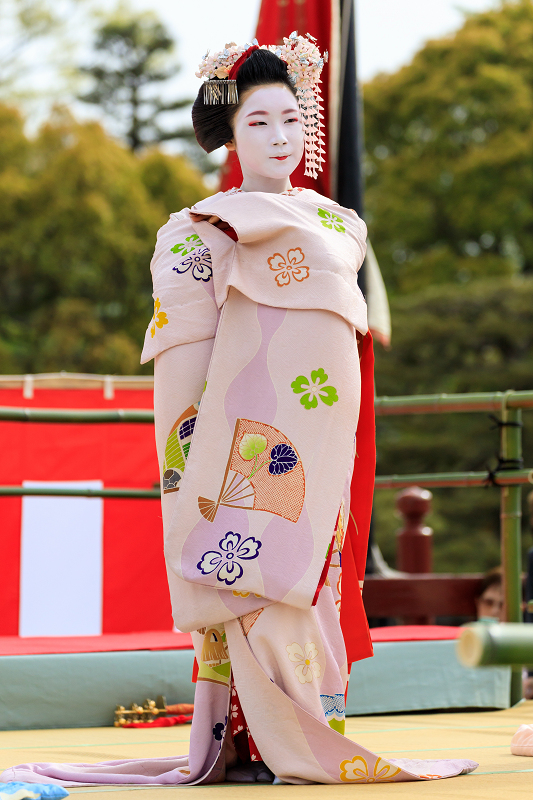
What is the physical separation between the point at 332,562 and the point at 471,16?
14.4 meters

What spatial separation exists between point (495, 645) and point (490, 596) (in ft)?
11.2

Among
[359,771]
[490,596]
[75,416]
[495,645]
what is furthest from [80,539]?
[495,645]

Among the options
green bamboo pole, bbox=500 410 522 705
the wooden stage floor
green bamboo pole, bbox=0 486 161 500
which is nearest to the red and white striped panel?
green bamboo pole, bbox=0 486 161 500

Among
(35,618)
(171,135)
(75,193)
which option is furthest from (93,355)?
(35,618)

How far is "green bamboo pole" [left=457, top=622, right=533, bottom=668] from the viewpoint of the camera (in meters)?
0.84

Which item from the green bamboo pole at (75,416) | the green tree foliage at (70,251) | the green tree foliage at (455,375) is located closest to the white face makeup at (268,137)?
the green bamboo pole at (75,416)

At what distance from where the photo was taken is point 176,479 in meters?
2.01

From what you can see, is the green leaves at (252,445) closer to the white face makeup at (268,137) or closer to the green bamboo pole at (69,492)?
the white face makeup at (268,137)

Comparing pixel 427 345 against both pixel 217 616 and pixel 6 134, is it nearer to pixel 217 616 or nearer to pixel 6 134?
pixel 6 134

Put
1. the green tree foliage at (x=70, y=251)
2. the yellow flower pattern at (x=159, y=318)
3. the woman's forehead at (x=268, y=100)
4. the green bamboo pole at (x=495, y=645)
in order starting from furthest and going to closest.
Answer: the green tree foliage at (x=70, y=251)
the woman's forehead at (x=268, y=100)
the yellow flower pattern at (x=159, y=318)
the green bamboo pole at (x=495, y=645)

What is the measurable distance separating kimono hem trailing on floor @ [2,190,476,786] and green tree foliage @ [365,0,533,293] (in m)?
12.0

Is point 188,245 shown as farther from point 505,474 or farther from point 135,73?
point 135,73

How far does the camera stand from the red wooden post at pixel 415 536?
17.1 feet

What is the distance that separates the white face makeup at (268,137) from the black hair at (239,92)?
20mm
